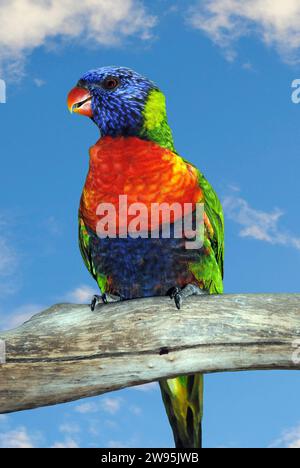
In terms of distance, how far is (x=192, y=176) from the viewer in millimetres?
4812

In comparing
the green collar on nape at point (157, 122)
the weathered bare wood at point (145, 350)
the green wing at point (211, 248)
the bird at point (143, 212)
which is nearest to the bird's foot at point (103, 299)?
the bird at point (143, 212)

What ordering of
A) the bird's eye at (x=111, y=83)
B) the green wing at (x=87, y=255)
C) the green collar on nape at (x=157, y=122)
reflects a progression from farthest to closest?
the bird's eye at (x=111, y=83)
the green wing at (x=87, y=255)
the green collar on nape at (x=157, y=122)

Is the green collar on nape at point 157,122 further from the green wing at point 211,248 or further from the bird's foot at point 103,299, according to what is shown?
the bird's foot at point 103,299

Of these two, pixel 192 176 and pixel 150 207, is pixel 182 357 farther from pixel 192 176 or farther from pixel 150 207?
pixel 192 176

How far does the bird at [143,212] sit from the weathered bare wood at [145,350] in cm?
29

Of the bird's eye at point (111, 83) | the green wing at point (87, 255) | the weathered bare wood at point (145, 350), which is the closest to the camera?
the weathered bare wood at point (145, 350)

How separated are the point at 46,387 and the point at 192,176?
2.16 m

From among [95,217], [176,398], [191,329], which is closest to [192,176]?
[95,217]

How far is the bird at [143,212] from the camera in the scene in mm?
4656

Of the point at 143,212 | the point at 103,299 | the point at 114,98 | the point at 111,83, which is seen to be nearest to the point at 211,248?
the point at 143,212

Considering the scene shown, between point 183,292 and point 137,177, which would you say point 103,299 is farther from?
point 137,177

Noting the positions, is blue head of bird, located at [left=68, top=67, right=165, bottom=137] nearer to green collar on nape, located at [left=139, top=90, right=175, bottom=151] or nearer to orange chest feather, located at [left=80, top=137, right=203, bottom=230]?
green collar on nape, located at [left=139, top=90, right=175, bottom=151]

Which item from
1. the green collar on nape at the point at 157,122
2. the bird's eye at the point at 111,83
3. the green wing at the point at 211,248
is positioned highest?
the bird's eye at the point at 111,83

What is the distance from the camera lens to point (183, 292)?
4602mm
